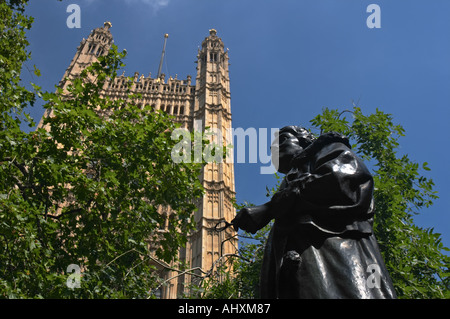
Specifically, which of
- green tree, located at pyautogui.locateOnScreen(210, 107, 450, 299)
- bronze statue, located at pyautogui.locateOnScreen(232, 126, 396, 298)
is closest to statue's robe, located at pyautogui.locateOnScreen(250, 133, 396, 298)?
bronze statue, located at pyautogui.locateOnScreen(232, 126, 396, 298)

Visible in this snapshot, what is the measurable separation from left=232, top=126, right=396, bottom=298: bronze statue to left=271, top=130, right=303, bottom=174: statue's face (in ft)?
1.20

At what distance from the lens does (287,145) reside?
2834 millimetres

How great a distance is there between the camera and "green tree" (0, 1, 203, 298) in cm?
650

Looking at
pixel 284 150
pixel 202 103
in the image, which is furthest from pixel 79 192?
pixel 202 103

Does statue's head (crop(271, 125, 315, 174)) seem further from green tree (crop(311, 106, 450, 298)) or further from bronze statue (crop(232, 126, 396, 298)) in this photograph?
green tree (crop(311, 106, 450, 298))

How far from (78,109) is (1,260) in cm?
377

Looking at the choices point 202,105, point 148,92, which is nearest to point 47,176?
point 202,105

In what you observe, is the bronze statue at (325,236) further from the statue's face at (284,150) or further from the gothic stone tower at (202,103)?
the gothic stone tower at (202,103)

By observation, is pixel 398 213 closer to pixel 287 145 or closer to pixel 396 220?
pixel 396 220

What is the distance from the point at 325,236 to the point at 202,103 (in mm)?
35015

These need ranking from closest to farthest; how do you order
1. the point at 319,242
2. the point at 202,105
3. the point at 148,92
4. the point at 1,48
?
the point at 319,242 → the point at 1,48 → the point at 202,105 → the point at 148,92
